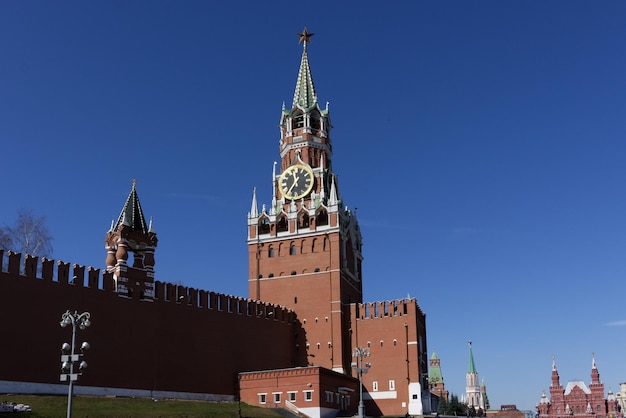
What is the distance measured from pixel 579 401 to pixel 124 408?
82.4 meters

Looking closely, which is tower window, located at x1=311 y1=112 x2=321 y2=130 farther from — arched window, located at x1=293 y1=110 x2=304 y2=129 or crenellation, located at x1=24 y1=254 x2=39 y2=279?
crenellation, located at x1=24 y1=254 x2=39 y2=279

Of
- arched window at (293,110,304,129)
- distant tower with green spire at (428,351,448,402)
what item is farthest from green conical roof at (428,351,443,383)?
arched window at (293,110,304,129)

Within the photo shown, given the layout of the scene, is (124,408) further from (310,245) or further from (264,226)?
(264,226)

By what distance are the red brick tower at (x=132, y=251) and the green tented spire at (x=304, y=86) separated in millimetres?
27093

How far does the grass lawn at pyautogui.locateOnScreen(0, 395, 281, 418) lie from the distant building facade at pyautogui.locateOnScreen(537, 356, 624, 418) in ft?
223

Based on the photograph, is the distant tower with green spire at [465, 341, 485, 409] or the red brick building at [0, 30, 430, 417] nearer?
the red brick building at [0, 30, 430, 417]

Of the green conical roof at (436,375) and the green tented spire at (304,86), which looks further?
the green conical roof at (436,375)

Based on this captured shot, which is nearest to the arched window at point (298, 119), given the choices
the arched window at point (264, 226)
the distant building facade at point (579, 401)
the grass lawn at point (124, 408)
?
the arched window at point (264, 226)

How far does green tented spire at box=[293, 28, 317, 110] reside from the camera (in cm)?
7856

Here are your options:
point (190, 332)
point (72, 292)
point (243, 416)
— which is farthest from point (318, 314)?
point (72, 292)

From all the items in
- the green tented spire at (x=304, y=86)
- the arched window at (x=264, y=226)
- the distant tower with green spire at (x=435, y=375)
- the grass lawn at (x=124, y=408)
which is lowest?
the grass lawn at (x=124, y=408)

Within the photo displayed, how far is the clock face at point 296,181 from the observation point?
74000 millimetres

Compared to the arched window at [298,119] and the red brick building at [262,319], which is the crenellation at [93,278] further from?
the arched window at [298,119]

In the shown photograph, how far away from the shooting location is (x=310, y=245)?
71000 mm
